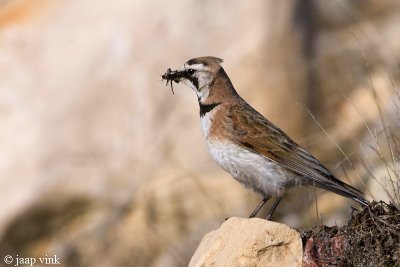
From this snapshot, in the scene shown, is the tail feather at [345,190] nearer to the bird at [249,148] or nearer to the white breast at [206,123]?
the bird at [249,148]

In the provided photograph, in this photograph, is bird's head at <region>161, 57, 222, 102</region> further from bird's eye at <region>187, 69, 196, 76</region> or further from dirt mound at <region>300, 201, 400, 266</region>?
dirt mound at <region>300, 201, 400, 266</region>

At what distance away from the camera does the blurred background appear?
11.9 m

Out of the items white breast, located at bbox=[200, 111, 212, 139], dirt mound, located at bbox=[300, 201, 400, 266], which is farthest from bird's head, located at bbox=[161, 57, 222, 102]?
dirt mound, located at bbox=[300, 201, 400, 266]

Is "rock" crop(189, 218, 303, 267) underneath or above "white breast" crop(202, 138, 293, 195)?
underneath

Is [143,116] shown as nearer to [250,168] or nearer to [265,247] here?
[250,168]

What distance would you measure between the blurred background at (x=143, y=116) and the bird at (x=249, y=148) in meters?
3.20

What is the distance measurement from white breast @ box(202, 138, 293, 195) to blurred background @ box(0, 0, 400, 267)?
3.51 meters

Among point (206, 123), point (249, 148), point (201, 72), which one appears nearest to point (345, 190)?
point (249, 148)

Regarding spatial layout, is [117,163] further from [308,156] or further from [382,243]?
[382,243]

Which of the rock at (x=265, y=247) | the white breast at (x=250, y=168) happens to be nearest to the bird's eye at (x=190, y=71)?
the white breast at (x=250, y=168)

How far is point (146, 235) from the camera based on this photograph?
1200 cm

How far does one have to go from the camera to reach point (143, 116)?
12148 millimetres

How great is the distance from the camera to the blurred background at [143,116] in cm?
1193

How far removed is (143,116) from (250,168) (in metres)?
4.46
